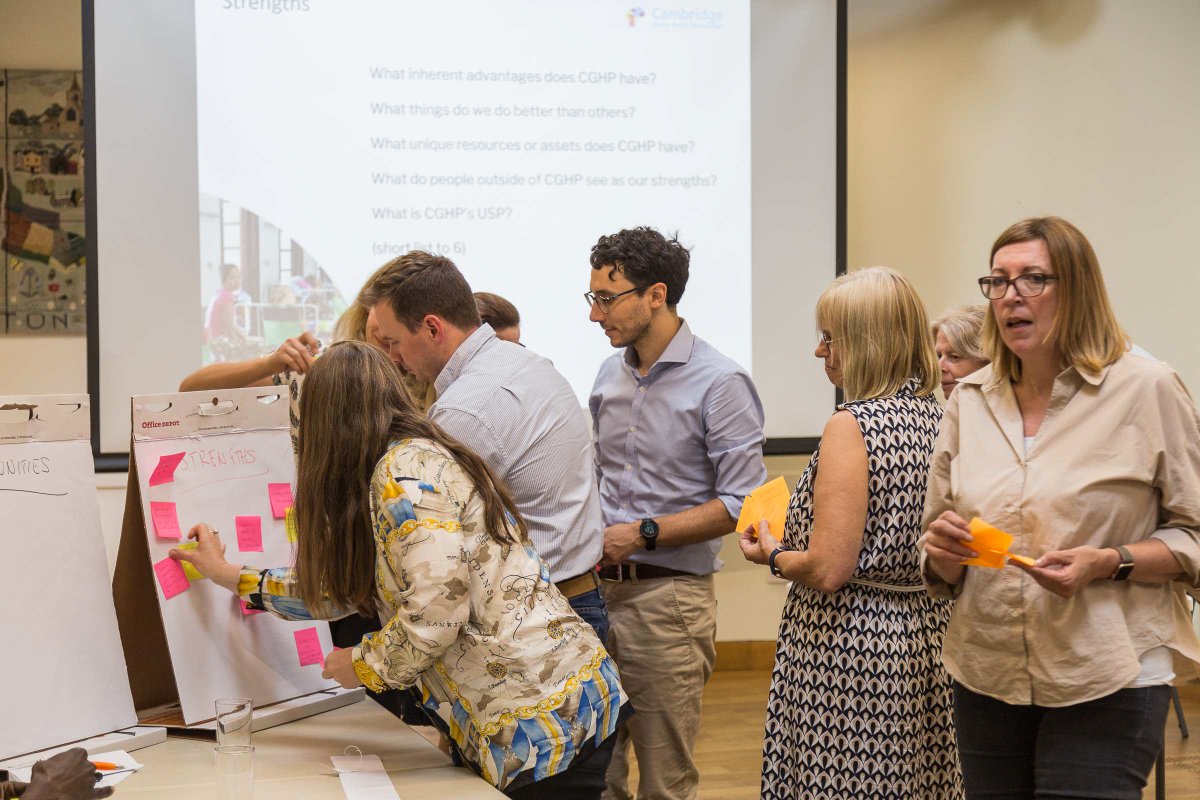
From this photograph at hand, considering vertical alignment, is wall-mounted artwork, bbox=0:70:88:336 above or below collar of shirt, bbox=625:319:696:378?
above

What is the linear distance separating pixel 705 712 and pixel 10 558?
10.2 ft

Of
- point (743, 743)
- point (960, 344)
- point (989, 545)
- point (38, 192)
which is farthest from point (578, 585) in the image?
point (38, 192)

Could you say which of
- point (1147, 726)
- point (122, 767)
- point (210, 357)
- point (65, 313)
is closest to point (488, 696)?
point (122, 767)

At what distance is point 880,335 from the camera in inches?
75.8

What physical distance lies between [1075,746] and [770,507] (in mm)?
686

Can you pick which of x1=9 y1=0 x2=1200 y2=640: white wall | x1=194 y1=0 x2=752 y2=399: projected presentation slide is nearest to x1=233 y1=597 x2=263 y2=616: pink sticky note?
x1=194 y1=0 x2=752 y2=399: projected presentation slide

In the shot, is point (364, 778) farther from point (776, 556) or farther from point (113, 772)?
point (776, 556)

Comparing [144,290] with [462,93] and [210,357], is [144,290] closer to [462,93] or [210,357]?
[210,357]

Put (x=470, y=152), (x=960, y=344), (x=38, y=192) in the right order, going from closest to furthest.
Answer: (x=960, y=344) → (x=470, y=152) → (x=38, y=192)

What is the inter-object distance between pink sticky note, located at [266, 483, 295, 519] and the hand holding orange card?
4.17 ft

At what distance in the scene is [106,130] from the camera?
3844mm

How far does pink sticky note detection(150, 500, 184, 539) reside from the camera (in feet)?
6.19

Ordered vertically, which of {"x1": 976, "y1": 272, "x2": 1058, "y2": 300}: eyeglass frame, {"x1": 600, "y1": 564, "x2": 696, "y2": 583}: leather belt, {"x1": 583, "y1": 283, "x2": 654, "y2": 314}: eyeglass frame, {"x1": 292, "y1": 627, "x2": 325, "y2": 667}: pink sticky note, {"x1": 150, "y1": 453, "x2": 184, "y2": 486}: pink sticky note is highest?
{"x1": 583, "y1": 283, "x2": 654, "y2": 314}: eyeglass frame

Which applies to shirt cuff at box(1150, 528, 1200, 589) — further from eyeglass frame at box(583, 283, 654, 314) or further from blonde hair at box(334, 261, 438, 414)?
blonde hair at box(334, 261, 438, 414)
